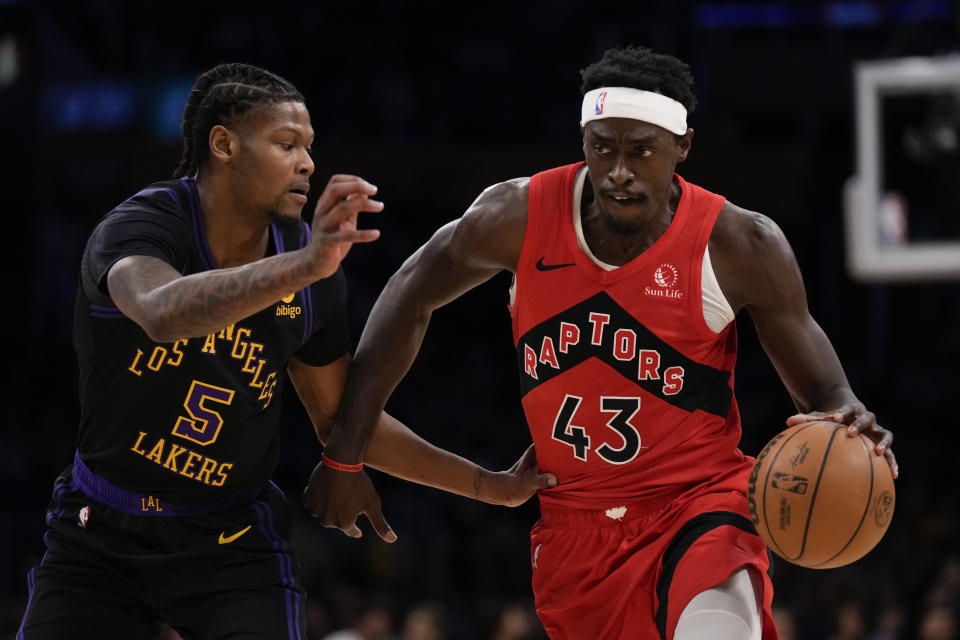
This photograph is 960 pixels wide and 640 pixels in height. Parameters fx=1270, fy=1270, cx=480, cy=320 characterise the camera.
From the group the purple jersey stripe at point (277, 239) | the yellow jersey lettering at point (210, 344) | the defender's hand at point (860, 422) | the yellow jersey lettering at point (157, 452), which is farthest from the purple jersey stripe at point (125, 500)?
the defender's hand at point (860, 422)

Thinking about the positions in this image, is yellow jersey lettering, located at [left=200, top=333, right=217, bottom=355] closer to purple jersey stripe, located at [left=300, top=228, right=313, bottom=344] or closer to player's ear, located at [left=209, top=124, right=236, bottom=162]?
purple jersey stripe, located at [left=300, top=228, right=313, bottom=344]

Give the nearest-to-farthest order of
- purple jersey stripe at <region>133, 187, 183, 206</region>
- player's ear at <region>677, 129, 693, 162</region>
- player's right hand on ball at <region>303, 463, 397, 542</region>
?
purple jersey stripe at <region>133, 187, 183, 206</region>, player's ear at <region>677, 129, 693, 162</region>, player's right hand on ball at <region>303, 463, 397, 542</region>

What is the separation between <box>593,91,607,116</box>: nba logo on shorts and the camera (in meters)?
4.14

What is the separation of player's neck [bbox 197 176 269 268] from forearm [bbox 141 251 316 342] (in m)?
0.63

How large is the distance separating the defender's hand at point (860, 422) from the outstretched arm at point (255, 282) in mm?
1577

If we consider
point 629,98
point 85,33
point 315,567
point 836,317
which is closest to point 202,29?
point 85,33

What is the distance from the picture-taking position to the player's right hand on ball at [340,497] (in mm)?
4449

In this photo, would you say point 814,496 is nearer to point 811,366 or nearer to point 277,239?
point 811,366

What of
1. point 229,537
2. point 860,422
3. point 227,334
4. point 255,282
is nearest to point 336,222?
point 255,282

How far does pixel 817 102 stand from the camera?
14.2m

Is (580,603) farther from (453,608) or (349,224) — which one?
(453,608)

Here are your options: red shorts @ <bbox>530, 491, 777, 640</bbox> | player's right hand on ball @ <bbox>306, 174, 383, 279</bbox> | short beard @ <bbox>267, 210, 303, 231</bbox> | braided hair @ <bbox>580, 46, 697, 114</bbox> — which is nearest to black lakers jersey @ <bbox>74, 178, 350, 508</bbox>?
short beard @ <bbox>267, 210, 303, 231</bbox>

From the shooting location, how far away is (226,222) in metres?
3.93

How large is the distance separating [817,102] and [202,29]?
7361 mm
